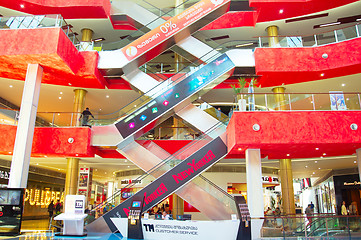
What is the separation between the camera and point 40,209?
87.3 ft

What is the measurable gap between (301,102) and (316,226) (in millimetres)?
4340

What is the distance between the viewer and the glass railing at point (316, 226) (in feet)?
33.2

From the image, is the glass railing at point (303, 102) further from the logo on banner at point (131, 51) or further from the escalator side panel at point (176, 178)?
the logo on banner at point (131, 51)

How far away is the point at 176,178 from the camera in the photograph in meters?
11.7

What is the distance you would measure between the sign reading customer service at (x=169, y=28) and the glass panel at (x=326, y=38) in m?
4.59

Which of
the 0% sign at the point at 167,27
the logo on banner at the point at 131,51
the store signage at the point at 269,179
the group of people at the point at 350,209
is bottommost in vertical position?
the group of people at the point at 350,209

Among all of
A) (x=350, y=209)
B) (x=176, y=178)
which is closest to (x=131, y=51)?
(x=176, y=178)

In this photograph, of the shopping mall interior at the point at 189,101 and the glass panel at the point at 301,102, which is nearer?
the shopping mall interior at the point at 189,101

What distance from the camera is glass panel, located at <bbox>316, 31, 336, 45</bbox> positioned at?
46.2ft

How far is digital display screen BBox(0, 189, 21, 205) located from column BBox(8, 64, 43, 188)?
9.5 inches

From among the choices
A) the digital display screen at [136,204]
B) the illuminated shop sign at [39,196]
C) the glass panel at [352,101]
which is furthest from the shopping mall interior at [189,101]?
the illuminated shop sign at [39,196]

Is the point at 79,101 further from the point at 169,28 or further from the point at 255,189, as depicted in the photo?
the point at 255,189

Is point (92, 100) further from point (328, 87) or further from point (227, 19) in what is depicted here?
point (328, 87)

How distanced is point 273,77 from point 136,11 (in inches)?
298
